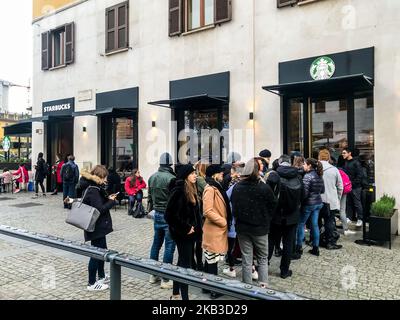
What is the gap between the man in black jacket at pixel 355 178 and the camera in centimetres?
834

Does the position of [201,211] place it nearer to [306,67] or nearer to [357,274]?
[357,274]

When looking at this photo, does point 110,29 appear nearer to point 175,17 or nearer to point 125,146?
point 175,17

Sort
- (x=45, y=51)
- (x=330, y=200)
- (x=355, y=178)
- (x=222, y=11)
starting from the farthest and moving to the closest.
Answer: (x=45, y=51)
(x=222, y=11)
(x=355, y=178)
(x=330, y=200)

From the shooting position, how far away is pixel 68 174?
12406 mm

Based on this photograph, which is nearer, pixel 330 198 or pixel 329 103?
pixel 330 198

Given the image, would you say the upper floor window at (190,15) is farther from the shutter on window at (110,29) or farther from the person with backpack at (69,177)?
the person with backpack at (69,177)

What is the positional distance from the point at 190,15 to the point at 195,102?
3.03m

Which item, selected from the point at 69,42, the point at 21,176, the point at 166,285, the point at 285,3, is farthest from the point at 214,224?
the point at 21,176

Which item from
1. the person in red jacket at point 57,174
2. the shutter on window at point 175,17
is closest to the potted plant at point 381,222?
the shutter on window at point 175,17

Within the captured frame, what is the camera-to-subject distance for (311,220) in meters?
6.62

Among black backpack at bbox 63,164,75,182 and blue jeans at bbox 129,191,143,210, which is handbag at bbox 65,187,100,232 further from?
black backpack at bbox 63,164,75,182

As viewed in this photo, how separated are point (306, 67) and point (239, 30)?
8.15 ft

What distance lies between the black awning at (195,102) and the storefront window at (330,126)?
268 cm
